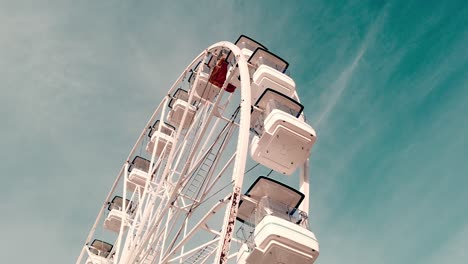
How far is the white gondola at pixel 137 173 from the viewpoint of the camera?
19766mm

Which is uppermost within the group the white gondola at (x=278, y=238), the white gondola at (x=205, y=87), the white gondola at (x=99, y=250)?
the white gondola at (x=205, y=87)

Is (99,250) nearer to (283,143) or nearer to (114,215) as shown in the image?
(114,215)

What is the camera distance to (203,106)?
17031mm

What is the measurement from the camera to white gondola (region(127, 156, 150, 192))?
19.8 m

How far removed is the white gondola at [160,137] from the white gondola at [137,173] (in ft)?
2.08

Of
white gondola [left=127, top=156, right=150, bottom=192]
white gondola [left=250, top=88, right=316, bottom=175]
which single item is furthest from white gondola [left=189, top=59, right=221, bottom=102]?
white gondola [left=250, top=88, right=316, bottom=175]

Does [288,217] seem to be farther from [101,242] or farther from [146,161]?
[101,242]

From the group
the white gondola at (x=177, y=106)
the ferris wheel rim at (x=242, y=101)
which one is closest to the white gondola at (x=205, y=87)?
the ferris wheel rim at (x=242, y=101)

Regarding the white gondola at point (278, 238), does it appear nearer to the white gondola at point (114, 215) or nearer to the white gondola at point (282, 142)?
the white gondola at point (282, 142)

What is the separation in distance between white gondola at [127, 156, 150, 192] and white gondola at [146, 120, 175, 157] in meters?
0.63

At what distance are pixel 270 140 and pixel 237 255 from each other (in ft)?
9.84

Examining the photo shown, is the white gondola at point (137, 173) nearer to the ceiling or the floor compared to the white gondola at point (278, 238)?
nearer to the floor

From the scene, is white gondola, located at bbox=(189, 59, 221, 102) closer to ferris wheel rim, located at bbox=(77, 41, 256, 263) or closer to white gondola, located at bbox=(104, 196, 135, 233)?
ferris wheel rim, located at bbox=(77, 41, 256, 263)

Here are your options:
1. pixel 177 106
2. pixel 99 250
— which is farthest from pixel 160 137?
pixel 99 250
